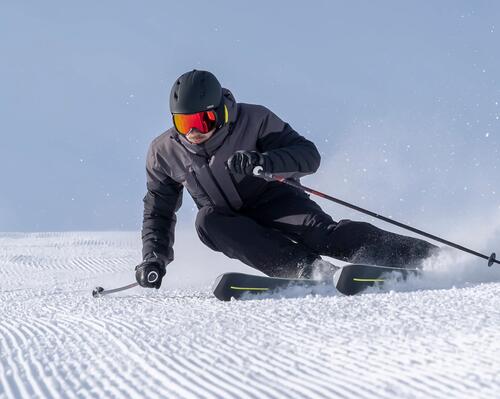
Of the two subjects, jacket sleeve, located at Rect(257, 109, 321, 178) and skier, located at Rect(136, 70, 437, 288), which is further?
jacket sleeve, located at Rect(257, 109, 321, 178)

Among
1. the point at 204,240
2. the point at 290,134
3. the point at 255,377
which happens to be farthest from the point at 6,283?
the point at 255,377

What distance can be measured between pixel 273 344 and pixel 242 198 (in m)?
2.21

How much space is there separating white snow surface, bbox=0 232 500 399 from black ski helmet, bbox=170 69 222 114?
1.12 m

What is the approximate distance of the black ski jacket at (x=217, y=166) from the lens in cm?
414

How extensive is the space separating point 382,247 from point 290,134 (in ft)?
3.31

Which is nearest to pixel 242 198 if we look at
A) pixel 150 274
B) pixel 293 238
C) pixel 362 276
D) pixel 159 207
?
pixel 293 238

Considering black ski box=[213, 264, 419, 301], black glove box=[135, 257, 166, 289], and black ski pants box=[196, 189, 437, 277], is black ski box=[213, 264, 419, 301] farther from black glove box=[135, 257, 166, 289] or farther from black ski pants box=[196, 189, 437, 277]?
black glove box=[135, 257, 166, 289]

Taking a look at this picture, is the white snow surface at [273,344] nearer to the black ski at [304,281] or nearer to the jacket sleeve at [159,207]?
the black ski at [304,281]

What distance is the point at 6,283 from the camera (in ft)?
22.1

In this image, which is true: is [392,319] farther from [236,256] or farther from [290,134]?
[290,134]

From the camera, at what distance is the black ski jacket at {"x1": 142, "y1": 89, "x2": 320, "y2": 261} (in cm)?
414

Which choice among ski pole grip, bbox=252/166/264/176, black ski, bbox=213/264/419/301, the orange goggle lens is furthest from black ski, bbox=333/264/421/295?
the orange goggle lens

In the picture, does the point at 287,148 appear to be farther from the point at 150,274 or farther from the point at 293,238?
the point at 150,274

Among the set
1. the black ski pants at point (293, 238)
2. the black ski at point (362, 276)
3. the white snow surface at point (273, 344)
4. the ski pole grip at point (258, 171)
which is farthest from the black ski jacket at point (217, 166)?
the black ski at point (362, 276)
